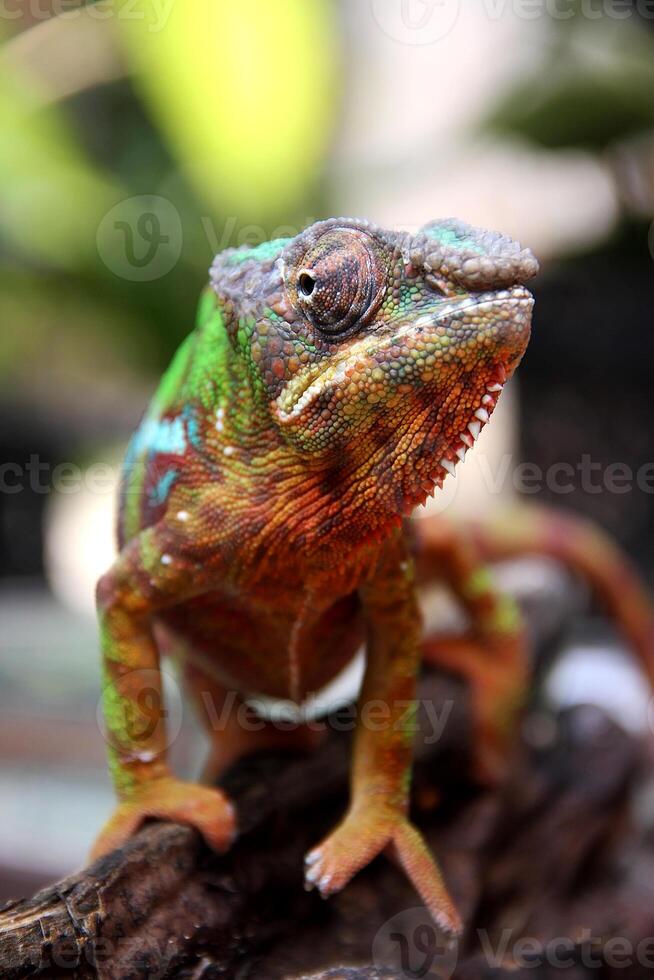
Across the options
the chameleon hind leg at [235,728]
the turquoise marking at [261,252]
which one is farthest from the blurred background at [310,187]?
the turquoise marking at [261,252]

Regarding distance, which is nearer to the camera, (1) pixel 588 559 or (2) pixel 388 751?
(2) pixel 388 751

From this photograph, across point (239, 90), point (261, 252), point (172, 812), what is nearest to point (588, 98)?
point (239, 90)

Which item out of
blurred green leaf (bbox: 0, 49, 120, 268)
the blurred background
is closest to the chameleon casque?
the blurred background

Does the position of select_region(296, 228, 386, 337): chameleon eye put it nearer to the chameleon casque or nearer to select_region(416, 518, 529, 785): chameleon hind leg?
the chameleon casque

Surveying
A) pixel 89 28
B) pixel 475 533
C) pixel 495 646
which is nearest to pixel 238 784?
pixel 495 646

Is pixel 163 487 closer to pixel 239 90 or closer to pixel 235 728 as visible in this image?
pixel 235 728
